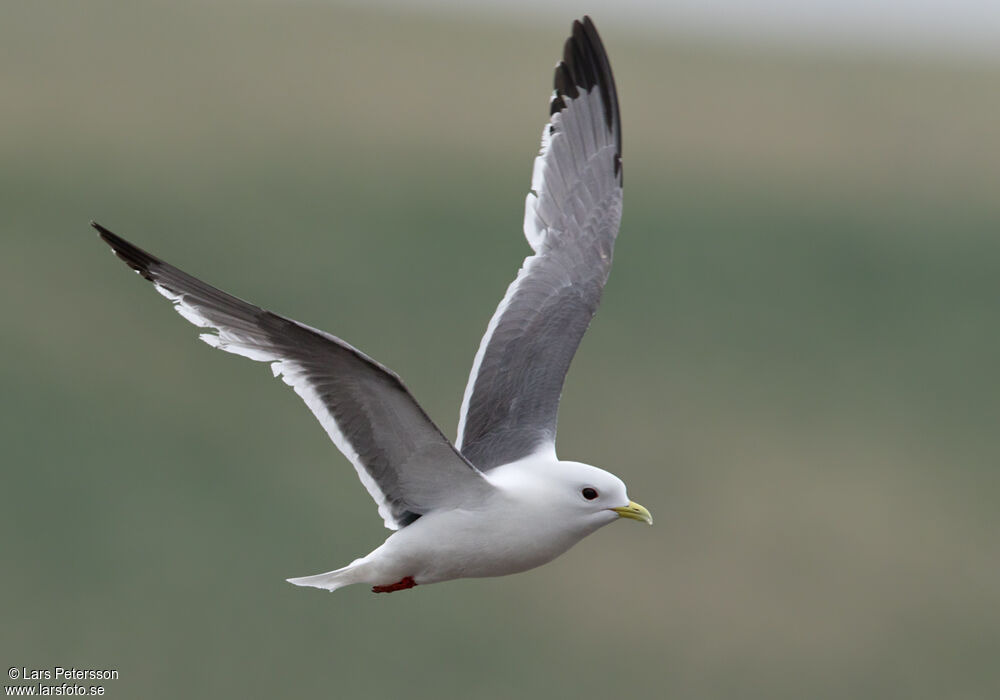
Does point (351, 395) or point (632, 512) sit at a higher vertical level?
point (351, 395)

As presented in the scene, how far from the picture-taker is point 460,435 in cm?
891

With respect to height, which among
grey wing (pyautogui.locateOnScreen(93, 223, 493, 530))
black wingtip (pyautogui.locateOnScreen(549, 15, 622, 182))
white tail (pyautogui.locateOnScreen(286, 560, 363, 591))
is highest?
black wingtip (pyautogui.locateOnScreen(549, 15, 622, 182))

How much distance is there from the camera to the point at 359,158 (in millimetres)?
40344

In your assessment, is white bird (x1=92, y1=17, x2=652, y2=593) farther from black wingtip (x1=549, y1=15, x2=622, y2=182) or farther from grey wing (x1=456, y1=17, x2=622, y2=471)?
black wingtip (x1=549, y1=15, x2=622, y2=182)

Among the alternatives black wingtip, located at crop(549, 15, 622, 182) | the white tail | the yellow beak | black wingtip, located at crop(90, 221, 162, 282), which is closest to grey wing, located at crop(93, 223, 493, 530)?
black wingtip, located at crop(90, 221, 162, 282)

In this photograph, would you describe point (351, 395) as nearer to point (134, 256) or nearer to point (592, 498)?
point (134, 256)

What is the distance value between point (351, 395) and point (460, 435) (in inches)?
57.7

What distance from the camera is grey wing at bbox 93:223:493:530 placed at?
7.26m

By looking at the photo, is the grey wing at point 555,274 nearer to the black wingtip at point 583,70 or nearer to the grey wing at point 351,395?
the black wingtip at point 583,70

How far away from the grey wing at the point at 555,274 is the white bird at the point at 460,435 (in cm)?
1

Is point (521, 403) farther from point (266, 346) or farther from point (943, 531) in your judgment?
point (943, 531)

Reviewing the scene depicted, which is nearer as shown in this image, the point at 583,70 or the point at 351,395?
the point at 351,395

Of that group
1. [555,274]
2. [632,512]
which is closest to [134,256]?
[632,512]

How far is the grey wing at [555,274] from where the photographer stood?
8.90m
